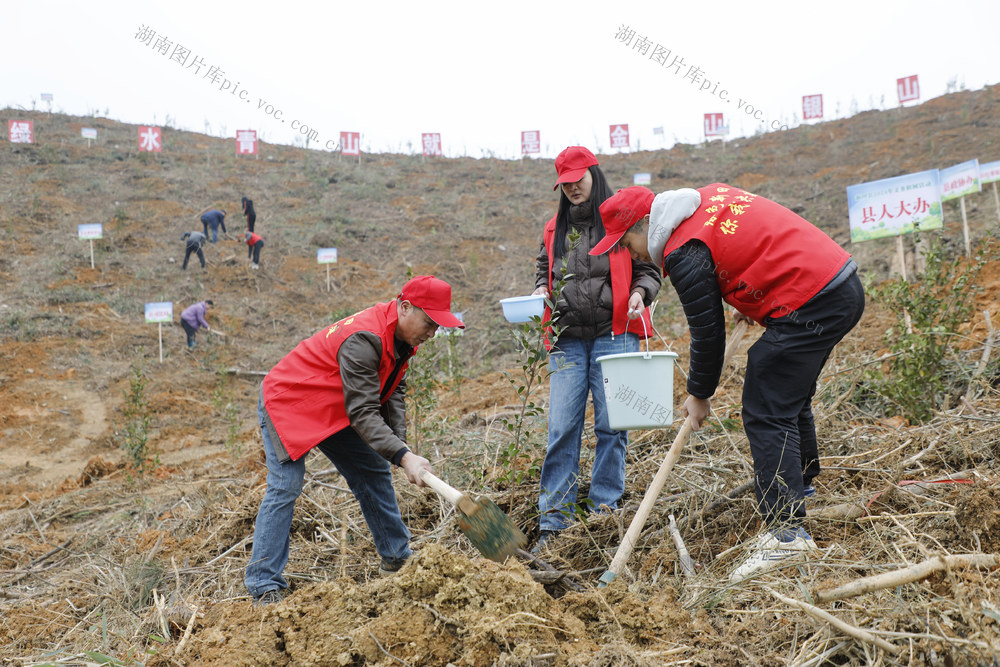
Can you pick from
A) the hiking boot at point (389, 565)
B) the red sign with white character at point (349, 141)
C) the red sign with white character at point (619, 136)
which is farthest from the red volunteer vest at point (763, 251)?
the red sign with white character at point (349, 141)

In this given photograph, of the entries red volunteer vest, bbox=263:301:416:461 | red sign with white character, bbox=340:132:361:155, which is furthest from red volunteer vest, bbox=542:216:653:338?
red sign with white character, bbox=340:132:361:155

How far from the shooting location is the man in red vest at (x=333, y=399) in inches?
100

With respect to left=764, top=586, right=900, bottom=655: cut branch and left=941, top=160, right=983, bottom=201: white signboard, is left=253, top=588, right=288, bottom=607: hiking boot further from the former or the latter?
left=941, top=160, right=983, bottom=201: white signboard

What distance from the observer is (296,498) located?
2.85 metres

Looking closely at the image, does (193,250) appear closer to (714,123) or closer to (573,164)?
(573,164)

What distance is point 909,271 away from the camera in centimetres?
798

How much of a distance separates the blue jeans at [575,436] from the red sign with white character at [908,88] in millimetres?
21594

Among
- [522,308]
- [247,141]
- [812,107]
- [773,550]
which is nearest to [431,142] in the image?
Result: [247,141]

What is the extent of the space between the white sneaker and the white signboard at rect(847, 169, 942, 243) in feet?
13.8

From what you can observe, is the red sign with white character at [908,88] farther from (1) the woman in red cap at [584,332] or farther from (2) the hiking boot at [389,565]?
(2) the hiking boot at [389,565]

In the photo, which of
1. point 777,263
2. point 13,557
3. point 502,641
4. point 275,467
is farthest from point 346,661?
point 13,557

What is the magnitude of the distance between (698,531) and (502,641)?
4.20 ft

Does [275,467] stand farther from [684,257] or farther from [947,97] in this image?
[947,97]

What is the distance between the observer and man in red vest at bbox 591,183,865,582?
217 cm
